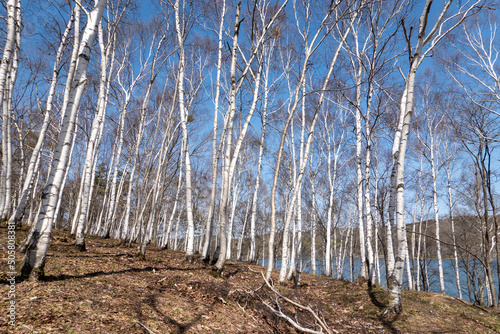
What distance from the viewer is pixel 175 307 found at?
3.90 metres

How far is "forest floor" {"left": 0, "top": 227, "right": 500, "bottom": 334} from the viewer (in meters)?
2.83

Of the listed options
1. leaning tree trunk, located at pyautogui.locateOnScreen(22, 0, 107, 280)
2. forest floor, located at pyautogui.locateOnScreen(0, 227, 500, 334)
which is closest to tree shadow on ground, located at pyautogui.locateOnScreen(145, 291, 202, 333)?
forest floor, located at pyautogui.locateOnScreen(0, 227, 500, 334)

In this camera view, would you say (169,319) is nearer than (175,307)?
Yes

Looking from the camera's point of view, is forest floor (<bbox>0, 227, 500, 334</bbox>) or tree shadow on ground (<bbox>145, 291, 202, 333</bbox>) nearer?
forest floor (<bbox>0, 227, 500, 334</bbox>)

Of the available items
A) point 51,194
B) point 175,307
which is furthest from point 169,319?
point 51,194

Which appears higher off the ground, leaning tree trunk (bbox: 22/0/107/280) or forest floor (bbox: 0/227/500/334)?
leaning tree trunk (bbox: 22/0/107/280)

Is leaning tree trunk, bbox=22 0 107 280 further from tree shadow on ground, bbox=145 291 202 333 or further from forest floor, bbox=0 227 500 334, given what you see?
tree shadow on ground, bbox=145 291 202 333

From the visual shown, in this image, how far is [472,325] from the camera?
5586mm

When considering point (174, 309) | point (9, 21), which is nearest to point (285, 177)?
point (174, 309)

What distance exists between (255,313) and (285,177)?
11.2 metres

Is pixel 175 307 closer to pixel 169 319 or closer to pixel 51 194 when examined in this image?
pixel 169 319

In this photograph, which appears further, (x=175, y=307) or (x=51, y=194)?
(x=175, y=307)

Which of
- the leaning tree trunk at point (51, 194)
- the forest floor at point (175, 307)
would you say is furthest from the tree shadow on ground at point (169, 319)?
the leaning tree trunk at point (51, 194)

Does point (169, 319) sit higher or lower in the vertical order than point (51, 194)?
lower
